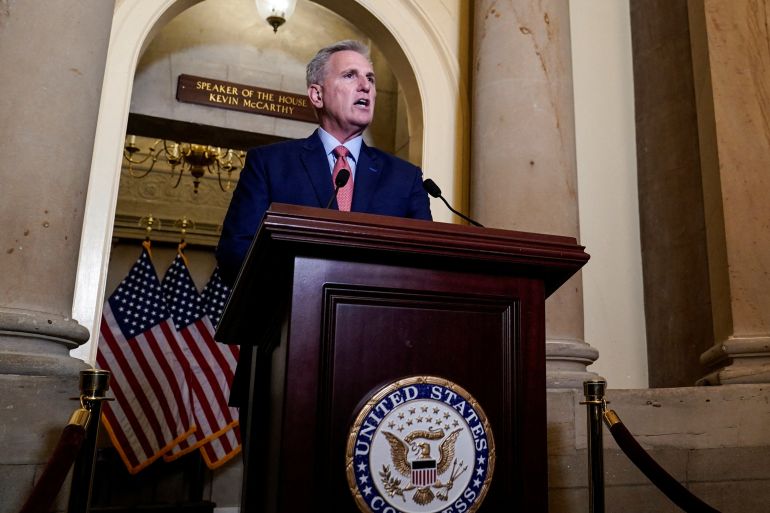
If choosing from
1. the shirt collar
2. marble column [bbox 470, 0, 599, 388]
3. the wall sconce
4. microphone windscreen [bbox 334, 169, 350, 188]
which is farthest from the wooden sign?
microphone windscreen [bbox 334, 169, 350, 188]

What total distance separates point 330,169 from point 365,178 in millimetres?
114

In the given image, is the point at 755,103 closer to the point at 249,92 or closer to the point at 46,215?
the point at 46,215

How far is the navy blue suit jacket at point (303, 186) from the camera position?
223 cm

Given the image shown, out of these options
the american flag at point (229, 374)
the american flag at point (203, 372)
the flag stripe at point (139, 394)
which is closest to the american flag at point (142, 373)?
the flag stripe at point (139, 394)

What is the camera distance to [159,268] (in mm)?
9484

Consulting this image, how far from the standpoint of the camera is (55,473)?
4.92ft

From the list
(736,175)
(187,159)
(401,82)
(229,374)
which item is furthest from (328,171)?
(187,159)

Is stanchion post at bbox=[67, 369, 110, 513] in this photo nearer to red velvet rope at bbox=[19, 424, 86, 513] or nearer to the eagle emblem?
red velvet rope at bbox=[19, 424, 86, 513]

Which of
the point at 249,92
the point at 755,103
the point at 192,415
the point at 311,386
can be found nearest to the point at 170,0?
the point at 249,92

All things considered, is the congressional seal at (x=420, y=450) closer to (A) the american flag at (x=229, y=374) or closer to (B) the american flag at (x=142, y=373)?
(A) the american flag at (x=229, y=374)

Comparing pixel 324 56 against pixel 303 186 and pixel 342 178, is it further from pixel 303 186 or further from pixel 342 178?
pixel 342 178

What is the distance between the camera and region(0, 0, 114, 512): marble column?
2.71 meters

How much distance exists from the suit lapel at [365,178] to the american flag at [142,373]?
5430mm

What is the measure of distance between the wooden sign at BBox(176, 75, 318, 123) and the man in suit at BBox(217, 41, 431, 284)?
141 inches
